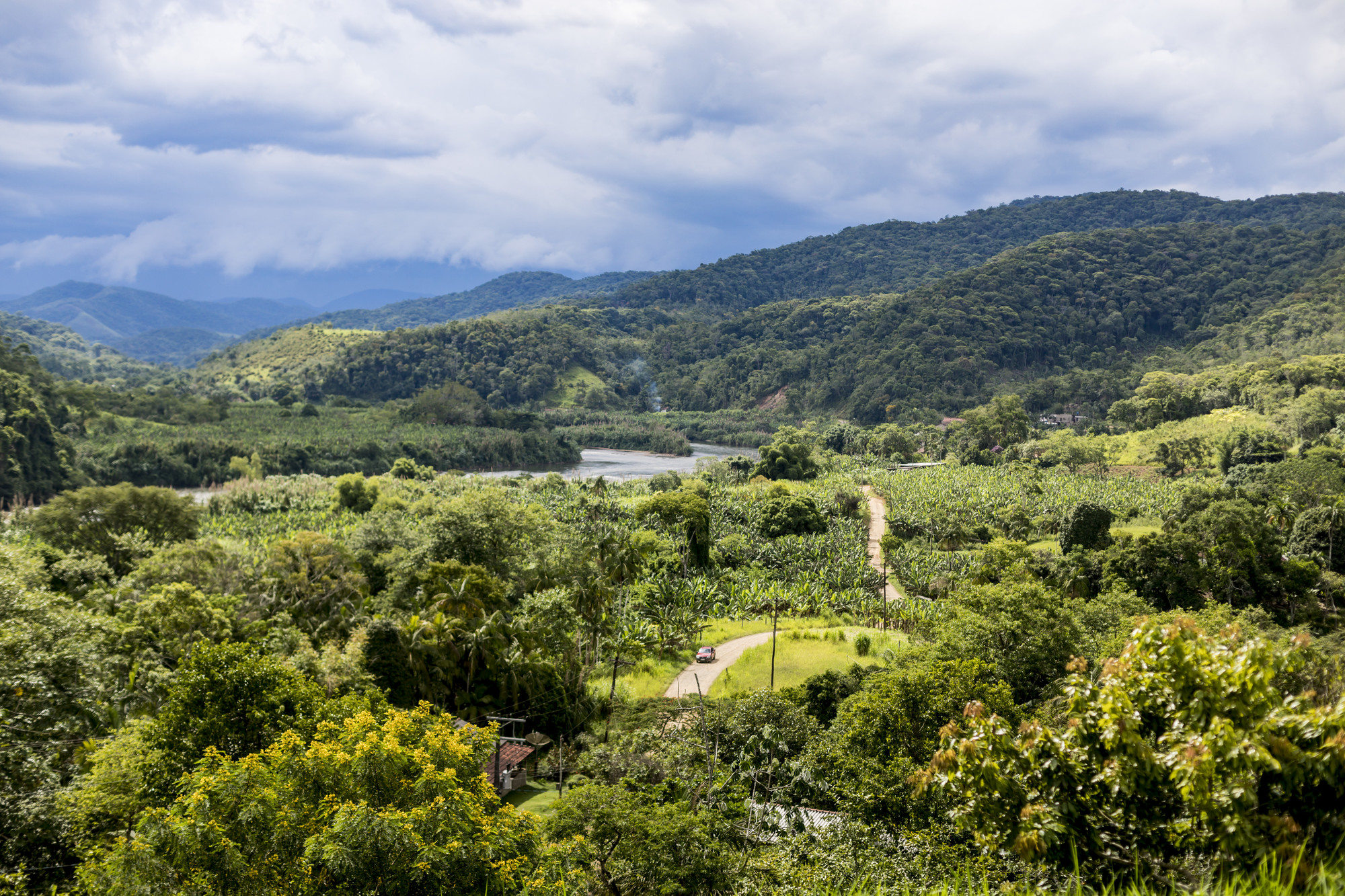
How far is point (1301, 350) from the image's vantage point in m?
98.2

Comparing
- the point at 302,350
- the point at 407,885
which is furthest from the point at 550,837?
the point at 302,350

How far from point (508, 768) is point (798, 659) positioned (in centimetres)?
1313

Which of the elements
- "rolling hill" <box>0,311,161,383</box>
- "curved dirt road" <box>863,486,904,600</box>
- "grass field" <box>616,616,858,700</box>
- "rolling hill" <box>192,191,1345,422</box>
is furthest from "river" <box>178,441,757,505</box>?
"rolling hill" <box>0,311,161,383</box>

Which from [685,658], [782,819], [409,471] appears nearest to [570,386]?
[409,471]

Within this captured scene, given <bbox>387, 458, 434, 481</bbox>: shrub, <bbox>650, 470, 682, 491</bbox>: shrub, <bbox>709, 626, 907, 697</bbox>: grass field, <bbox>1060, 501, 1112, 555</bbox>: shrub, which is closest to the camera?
<bbox>709, 626, 907, 697</bbox>: grass field

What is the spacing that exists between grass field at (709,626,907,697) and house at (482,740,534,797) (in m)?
7.58

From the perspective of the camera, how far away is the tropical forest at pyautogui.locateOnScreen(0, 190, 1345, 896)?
16.4 feet

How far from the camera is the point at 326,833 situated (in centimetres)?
959

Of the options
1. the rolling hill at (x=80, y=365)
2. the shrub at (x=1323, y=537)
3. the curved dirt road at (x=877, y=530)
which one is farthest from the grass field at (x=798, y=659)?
the rolling hill at (x=80, y=365)

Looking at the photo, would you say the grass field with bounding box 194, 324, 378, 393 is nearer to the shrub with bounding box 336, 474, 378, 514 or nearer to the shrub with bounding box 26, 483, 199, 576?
the shrub with bounding box 336, 474, 378, 514

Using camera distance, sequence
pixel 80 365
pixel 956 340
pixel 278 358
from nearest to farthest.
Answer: pixel 956 340, pixel 278 358, pixel 80 365

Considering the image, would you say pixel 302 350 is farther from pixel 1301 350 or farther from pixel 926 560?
pixel 1301 350

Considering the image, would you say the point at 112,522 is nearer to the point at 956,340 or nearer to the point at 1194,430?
the point at 1194,430

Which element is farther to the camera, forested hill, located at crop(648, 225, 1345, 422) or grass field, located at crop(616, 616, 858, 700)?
forested hill, located at crop(648, 225, 1345, 422)
